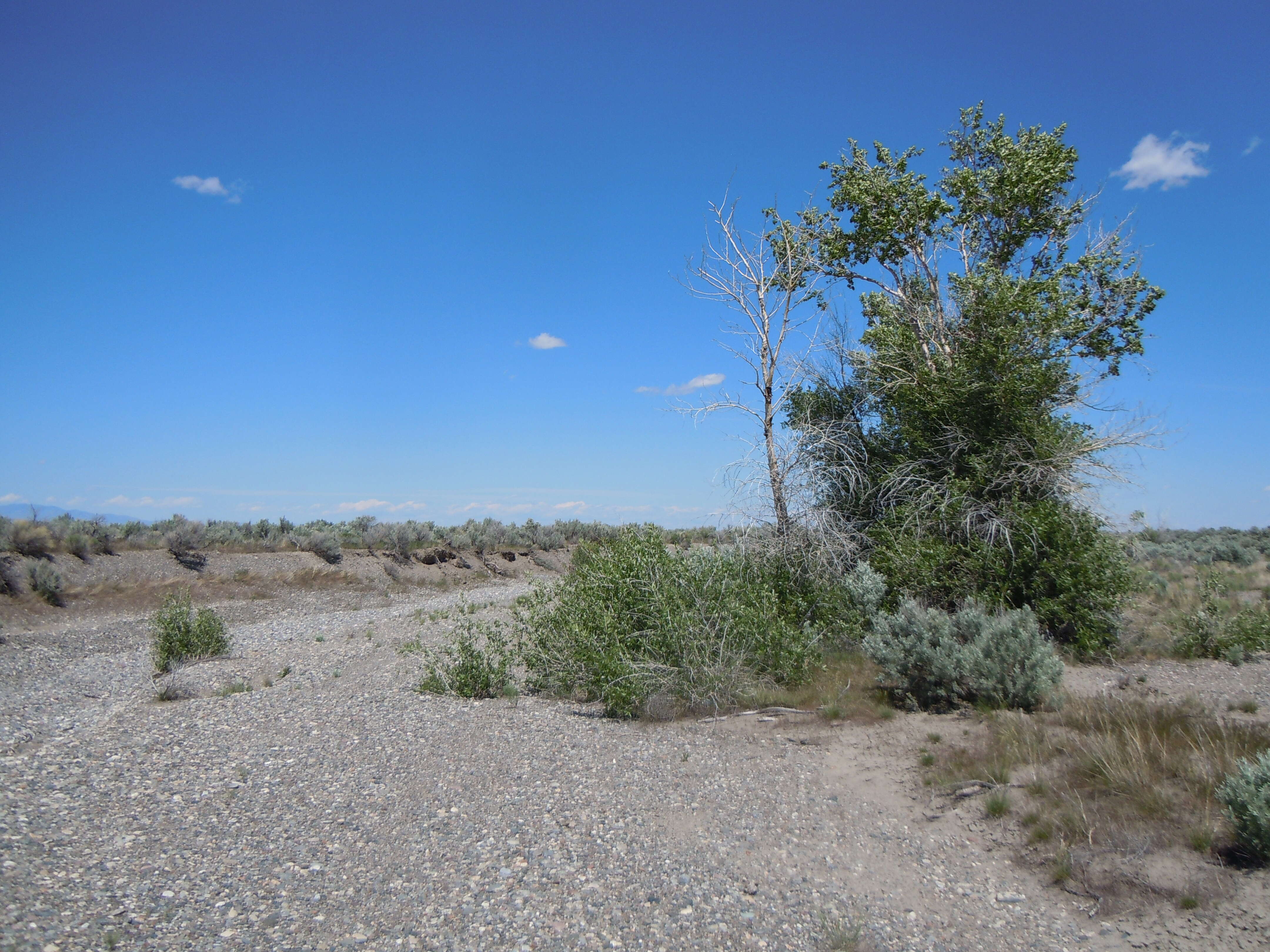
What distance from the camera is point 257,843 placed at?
5.82 meters

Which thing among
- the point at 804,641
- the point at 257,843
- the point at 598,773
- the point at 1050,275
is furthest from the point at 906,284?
the point at 257,843

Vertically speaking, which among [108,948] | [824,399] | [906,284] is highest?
[906,284]

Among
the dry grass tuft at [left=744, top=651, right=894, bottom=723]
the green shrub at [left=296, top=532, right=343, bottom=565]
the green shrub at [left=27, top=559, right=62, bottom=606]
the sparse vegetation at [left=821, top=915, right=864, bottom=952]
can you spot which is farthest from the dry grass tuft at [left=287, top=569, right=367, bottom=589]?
the sparse vegetation at [left=821, top=915, right=864, bottom=952]

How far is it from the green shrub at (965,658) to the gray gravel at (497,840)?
0.63 meters

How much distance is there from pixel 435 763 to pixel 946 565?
27.0ft

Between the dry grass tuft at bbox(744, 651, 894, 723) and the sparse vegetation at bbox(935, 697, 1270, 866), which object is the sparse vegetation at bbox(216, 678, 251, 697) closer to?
the dry grass tuft at bbox(744, 651, 894, 723)

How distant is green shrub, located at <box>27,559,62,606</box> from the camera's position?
19031mm

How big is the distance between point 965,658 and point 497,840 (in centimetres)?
535

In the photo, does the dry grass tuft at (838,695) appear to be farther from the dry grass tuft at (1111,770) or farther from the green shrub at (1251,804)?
the green shrub at (1251,804)

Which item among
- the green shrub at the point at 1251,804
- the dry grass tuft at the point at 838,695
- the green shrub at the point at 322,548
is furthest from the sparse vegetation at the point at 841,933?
the green shrub at the point at 322,548

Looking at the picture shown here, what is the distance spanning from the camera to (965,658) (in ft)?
27.0

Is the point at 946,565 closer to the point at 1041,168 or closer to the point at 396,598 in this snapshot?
the point at 1041,168

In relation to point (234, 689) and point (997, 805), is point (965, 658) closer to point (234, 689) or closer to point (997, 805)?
point (997, 805)

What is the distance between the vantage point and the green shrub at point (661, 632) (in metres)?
9.43
